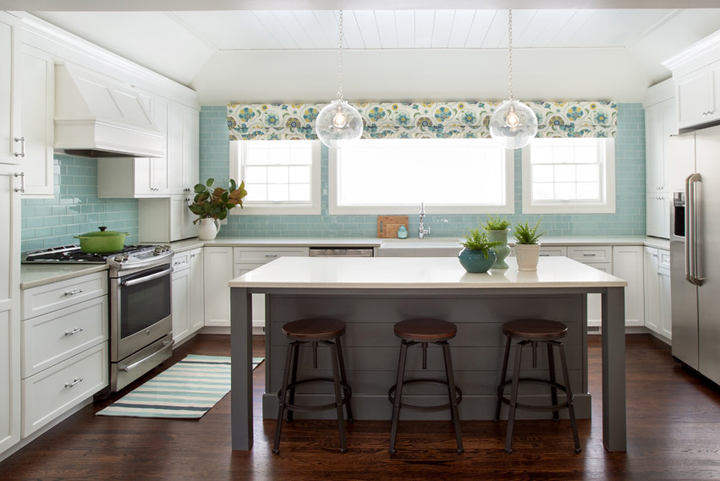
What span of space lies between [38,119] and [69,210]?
1050 mm

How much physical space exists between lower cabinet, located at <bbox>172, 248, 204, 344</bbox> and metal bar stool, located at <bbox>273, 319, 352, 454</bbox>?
201cm

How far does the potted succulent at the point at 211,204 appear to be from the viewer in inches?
228

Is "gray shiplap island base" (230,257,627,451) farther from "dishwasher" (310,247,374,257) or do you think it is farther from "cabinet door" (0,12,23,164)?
"dishwasher" (310,247,374,257)

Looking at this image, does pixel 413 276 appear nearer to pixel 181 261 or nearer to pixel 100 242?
pixel 100 242

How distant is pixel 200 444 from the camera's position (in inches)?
125

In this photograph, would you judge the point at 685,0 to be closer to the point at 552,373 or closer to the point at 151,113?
the point at 552,373

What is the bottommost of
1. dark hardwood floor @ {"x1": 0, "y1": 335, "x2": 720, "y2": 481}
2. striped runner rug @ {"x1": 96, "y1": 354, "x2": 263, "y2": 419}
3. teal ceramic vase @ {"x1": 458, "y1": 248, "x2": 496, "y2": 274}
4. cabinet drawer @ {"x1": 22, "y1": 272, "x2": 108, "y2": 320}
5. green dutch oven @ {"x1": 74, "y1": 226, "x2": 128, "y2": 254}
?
dark hardwood floor @ {"x1": 0, "y1": 335, "x2": 720, "y2": 481}

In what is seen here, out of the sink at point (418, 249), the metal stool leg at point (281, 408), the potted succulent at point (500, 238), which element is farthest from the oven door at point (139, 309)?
the potted succulent at point (500, 238)

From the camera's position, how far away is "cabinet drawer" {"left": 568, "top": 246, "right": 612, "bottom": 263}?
18.0 ft

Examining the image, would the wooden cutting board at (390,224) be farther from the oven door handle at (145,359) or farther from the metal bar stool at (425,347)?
the metal bar stool at (425,347)

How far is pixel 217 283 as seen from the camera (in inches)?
223

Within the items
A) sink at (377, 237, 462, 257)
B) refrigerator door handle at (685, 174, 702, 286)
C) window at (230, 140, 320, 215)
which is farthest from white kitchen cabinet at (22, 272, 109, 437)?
refrigerator door handle at (685, 174, 702, 286)

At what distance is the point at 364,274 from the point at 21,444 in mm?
2123

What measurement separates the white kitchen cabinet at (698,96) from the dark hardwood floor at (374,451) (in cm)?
209
